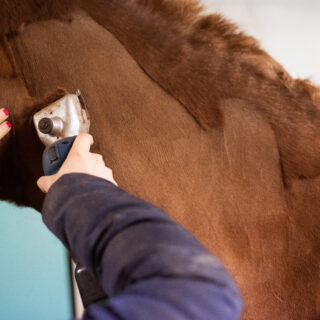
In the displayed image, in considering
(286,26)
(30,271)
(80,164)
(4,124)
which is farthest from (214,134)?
(30,271)

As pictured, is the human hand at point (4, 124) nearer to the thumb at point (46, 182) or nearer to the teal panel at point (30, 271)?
the thumb at point (46, 182)

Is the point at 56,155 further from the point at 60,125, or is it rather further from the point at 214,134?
the point at 214,134

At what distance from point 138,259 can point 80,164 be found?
178mm

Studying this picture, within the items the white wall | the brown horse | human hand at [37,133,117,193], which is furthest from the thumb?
the white wall

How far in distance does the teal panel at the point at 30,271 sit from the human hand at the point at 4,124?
0.91 meters

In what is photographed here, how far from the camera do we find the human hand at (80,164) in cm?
44

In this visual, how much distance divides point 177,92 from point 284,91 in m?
0.18

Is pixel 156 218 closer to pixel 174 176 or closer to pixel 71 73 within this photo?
pixel 174 176

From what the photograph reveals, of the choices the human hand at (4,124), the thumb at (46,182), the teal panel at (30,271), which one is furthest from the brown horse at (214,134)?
the teal panel at (30,271)

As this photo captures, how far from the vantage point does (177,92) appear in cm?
57

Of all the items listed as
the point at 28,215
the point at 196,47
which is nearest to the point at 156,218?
the point at 196,47

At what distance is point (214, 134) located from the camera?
1.86 ft

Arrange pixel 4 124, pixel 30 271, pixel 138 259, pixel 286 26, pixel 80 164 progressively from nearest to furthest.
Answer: pixel 138 259, pixel 80 164, pixel 4 124, pixel 286 26, pixel 30 271

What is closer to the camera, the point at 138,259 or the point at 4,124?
the point at 138,259
